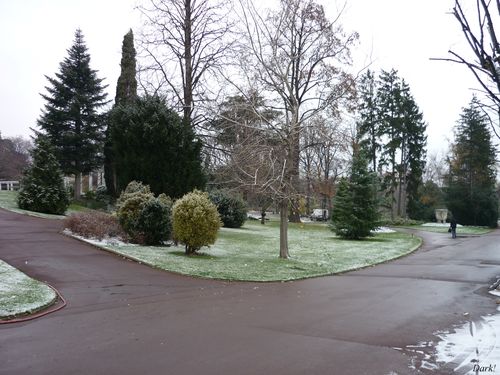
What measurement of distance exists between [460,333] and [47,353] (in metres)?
6.24

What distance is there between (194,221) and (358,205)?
15209 millimetres

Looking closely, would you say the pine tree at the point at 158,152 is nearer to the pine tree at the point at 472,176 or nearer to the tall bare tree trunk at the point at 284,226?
the tall bare tree trunk at the point at 284,226

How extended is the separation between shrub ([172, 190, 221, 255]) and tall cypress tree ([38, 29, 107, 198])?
2111 centimetres

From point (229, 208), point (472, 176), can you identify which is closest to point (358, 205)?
point (229, 208)

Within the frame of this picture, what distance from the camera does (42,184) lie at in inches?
939

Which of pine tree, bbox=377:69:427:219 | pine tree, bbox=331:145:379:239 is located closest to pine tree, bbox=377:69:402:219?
pine tree, bbox=377:69:427:219

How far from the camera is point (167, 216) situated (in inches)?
680

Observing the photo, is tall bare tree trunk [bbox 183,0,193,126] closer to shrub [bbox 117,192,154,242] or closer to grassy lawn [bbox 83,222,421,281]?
grassy lawn [bbox 83,222,421,281]

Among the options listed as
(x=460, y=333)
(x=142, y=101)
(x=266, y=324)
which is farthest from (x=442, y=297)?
(x=142, y=101)

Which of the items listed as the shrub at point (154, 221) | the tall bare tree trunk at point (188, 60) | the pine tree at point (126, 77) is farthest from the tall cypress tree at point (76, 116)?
the shrub at point (154, 221)

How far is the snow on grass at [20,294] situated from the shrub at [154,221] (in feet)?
20.5

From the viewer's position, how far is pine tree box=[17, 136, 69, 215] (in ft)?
77.4

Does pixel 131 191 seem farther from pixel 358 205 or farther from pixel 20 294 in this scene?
pixel 358 205

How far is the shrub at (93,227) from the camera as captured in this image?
16688 millimetres
